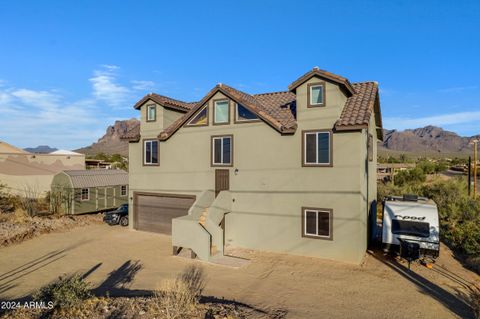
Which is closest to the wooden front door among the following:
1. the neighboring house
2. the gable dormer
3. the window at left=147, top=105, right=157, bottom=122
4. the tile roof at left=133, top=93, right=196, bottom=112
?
the gable dormer

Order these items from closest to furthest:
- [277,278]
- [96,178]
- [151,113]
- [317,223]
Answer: [277,278] < [317,223] < [151,113] < [96,178]

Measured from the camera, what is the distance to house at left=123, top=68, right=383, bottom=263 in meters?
13.8

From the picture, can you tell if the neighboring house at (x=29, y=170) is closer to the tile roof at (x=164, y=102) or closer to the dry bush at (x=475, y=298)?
the tile roof at (x=164, y=102)

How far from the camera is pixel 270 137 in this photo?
15531mm

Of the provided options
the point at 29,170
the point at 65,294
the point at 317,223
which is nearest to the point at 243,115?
the point at 317,223

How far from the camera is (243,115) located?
16266mm

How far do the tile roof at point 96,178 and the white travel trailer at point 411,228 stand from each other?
22.6m

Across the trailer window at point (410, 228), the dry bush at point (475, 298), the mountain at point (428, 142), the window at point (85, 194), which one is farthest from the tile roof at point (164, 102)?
the mountain at point (428, 142)

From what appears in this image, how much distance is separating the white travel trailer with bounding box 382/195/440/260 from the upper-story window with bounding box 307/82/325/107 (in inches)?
244

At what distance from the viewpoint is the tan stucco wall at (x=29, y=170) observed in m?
30.1

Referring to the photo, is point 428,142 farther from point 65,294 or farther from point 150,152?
point 65,294

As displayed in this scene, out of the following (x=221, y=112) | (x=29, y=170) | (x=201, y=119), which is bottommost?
(x=29, y=170)

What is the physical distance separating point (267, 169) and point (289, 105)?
4.18 m

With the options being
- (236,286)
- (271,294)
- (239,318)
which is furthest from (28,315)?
(271,294)
